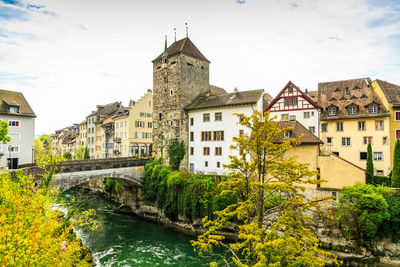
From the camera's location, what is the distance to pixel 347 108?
95.0ft

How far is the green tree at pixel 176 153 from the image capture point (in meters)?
32.8

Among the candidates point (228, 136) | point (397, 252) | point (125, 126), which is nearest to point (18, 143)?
point (125, 126)

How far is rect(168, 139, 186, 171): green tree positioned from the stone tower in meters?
0.59

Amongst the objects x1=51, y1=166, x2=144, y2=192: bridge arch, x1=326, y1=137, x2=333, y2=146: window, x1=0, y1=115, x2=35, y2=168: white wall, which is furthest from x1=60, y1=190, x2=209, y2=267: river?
x1=326, y1=137, x2=333, y2=146: window

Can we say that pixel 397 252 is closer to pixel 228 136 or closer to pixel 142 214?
pixel 228 136

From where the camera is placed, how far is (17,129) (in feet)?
101

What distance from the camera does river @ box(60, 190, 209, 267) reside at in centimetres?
1900

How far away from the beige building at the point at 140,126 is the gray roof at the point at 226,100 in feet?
51.4

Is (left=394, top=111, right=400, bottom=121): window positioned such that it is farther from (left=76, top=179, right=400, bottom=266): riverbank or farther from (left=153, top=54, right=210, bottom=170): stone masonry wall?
(left=153, top=54, right=210, bottom=170): stone masonry wall

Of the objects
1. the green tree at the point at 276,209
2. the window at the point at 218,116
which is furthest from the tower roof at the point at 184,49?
the green tree at the point at 276,209

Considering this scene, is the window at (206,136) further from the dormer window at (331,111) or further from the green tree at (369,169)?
the green tree at (369,169)

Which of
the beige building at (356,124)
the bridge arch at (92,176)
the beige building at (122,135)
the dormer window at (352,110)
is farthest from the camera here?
the beige building at (122,135)

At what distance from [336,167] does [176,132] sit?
64.5 feet

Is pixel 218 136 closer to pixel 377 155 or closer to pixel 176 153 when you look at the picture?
pixel 176 153
